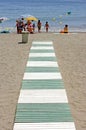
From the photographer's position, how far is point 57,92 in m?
8.52

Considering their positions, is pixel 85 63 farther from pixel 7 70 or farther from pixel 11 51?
pixel 11 51

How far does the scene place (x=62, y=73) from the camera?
11.1 metres

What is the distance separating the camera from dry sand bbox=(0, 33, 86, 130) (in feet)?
24.2

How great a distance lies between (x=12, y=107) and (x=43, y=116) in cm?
97

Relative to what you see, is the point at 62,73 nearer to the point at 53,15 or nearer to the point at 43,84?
the point at 43,84

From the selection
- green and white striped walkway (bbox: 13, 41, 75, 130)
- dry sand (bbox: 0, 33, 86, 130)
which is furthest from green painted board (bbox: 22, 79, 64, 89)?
dry sand (bbox: 0, 33, 86, 130)

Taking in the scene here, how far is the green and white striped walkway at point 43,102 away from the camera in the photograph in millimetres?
6594

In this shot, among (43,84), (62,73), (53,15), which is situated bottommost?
(53,15)

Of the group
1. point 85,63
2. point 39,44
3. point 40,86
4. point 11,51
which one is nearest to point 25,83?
point 40,86

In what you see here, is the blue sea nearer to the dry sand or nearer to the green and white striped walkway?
the dry sand

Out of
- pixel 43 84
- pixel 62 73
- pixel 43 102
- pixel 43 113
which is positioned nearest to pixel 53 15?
pixel 62 73

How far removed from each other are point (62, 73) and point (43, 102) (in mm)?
3427

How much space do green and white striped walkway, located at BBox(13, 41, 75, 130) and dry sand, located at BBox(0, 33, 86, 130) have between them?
0.54 feet

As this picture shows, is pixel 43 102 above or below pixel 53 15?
above
